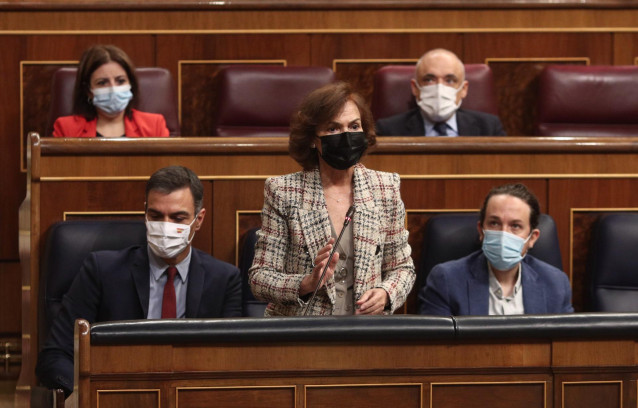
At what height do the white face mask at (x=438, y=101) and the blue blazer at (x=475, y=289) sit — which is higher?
the white face mask at (x=438, y=101)

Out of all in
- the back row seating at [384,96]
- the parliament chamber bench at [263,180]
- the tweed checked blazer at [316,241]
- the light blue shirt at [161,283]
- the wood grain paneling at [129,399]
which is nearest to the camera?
the wood grain paneling at [129,399]

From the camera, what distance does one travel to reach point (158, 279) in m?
1.18

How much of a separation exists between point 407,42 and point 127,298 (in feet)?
2.94

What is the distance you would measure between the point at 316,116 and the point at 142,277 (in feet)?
0.87

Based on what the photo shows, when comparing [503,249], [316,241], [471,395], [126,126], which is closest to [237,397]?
[471,395]

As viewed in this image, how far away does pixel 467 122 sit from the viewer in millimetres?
1668

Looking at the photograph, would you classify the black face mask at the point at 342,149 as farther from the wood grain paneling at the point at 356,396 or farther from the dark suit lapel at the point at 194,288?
the wood grain paneling at the point at 356,396

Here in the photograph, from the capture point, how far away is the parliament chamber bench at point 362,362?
2.56 ft

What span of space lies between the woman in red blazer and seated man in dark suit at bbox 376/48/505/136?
39cm

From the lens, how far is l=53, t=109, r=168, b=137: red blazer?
1.56 meters

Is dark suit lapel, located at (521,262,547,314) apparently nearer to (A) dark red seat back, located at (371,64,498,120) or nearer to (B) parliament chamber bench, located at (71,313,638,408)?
(B) parliament chamber bench, located at (71,313,638,408)

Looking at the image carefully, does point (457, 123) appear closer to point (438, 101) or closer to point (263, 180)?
Result: point (438, 101)

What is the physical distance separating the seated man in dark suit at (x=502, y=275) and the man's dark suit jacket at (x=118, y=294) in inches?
10.0

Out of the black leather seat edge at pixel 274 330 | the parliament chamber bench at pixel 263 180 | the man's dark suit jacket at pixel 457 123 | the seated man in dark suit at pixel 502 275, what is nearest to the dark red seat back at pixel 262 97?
the man's dark suit jacket at pixel 457 123
